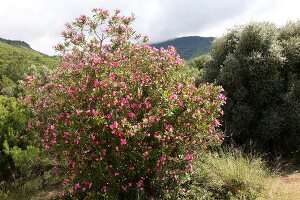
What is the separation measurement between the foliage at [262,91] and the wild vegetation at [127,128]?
6cm

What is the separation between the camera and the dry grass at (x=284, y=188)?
9453mm

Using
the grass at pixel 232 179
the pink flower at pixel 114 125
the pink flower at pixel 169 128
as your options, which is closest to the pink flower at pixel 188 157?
the pink flower at pixel 169 128

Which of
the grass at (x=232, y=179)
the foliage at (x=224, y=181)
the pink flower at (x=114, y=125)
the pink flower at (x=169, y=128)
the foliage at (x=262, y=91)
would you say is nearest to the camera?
the pink flower at (x=114, y=125)

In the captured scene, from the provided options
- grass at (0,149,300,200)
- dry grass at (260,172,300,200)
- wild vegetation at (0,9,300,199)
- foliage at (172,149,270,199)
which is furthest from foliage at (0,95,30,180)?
dry grass at (260,172,300,200)

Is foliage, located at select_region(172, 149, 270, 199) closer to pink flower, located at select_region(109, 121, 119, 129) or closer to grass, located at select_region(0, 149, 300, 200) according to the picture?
grass, located at select_region(0, 149, 300, 200)

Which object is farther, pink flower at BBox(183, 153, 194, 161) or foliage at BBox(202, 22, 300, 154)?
foliage at BBox(202, 22, 300, 154)

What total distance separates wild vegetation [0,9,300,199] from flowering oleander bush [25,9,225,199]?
0.9 inches

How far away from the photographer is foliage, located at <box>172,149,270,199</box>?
9203mm

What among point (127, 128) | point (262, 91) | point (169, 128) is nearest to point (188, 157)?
point (169, 128)

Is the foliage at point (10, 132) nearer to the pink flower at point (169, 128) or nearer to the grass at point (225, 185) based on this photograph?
the grass at point (225, 185)

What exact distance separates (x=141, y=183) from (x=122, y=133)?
1.53 metres

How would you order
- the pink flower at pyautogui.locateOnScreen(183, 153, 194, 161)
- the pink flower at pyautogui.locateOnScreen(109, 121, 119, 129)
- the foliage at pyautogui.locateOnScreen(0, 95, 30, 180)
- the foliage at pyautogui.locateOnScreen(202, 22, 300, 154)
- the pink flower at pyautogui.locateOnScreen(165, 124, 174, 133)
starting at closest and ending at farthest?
the pink flower at pyautogui.locateOnScreen(109, 121, 119, 129)
the pink flower at pyautogui.locateOnScreen(165, 124, 174, 133)
the pink flower at pyautogui.locateOnScreen(183, 153, 194, 161)
the foliage at pyautogui.locateOnScreen(0, 95, 30, 180)
the foliage at pyautogui.locateOnScreen(202, 22, 300, 154)

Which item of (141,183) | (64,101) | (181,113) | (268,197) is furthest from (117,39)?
(268,197)

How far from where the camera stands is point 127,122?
699 cm
